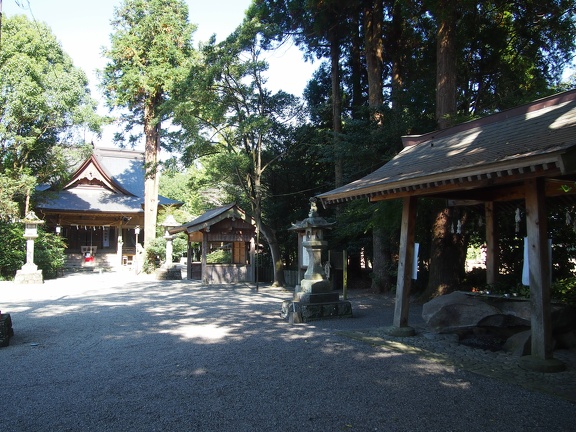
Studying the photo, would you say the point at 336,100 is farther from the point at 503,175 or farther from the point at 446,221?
the point at 503,175

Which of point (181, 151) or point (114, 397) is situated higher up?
point (181, 151)

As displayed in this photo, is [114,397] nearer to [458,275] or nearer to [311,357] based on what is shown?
[311,357]

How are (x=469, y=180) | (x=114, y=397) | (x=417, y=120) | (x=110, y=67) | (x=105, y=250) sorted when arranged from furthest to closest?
(x=105, y=250) < (x=110, y=67) < (x=417, y=120) < (x=469, y=180) < (x=114, y=397)

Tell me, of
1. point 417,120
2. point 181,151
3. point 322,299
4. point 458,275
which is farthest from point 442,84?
point 181,151

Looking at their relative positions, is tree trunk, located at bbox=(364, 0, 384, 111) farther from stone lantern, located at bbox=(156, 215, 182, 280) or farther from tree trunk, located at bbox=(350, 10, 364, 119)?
stone lantern, located at bbox=(156, 215, 182, 280)

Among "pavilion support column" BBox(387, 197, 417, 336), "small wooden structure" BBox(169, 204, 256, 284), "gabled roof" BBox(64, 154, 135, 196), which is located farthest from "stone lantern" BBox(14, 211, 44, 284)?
"pavilion support column" BBox(387, 197, 417, 336)

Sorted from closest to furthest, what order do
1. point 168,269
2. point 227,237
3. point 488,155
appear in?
1. point 488,155
2. point 227,237
3. point 168,269

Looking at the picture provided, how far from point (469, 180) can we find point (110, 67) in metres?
23.4

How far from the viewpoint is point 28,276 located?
1678 cm

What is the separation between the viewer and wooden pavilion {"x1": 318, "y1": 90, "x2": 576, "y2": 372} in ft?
15.6

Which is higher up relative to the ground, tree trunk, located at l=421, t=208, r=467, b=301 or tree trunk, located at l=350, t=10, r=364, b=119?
tree trunk, located at l=350, t=10, r=364, b=119

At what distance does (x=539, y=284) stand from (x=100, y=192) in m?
27.4

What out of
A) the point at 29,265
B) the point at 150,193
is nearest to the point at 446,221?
the point at 29,265

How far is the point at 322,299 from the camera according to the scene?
902 centimetres
